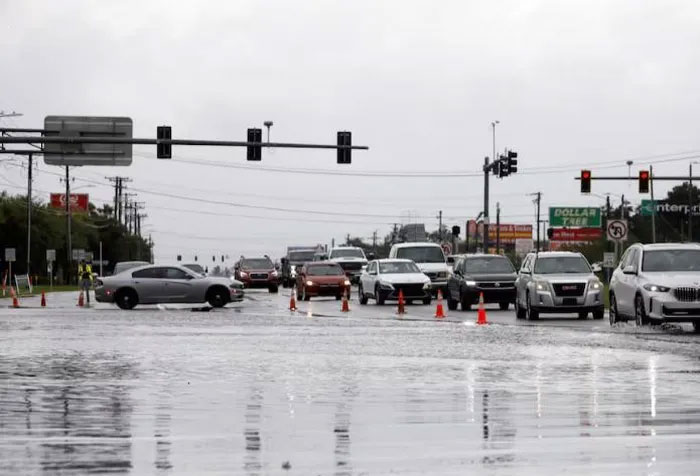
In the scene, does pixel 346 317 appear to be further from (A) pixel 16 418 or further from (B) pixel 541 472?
(B) pixel 541 472

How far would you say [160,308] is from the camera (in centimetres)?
4875

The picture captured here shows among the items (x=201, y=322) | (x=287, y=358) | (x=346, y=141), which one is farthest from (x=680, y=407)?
(x=346, y=141)

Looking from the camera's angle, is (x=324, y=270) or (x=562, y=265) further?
(x=324, y=270)

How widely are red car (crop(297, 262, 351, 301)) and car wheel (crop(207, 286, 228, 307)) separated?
8.25m

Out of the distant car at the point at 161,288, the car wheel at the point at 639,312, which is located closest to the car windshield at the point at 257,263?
the distant car at the point at 161,288

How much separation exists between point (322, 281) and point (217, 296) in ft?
28.9

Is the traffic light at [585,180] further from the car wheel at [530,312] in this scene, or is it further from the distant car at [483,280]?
the car wheel at [530,312]

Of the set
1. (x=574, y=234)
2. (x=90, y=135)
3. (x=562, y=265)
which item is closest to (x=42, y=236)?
(x=574, y=234)

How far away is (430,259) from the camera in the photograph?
57.2m

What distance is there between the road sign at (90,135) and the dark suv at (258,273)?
24.7 metres

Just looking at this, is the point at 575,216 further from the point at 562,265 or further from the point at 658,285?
the point at 658,285

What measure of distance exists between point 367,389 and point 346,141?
30.5 m

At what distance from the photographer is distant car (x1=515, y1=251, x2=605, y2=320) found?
37531 mm

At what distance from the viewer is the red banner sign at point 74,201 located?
16725 centimetres
